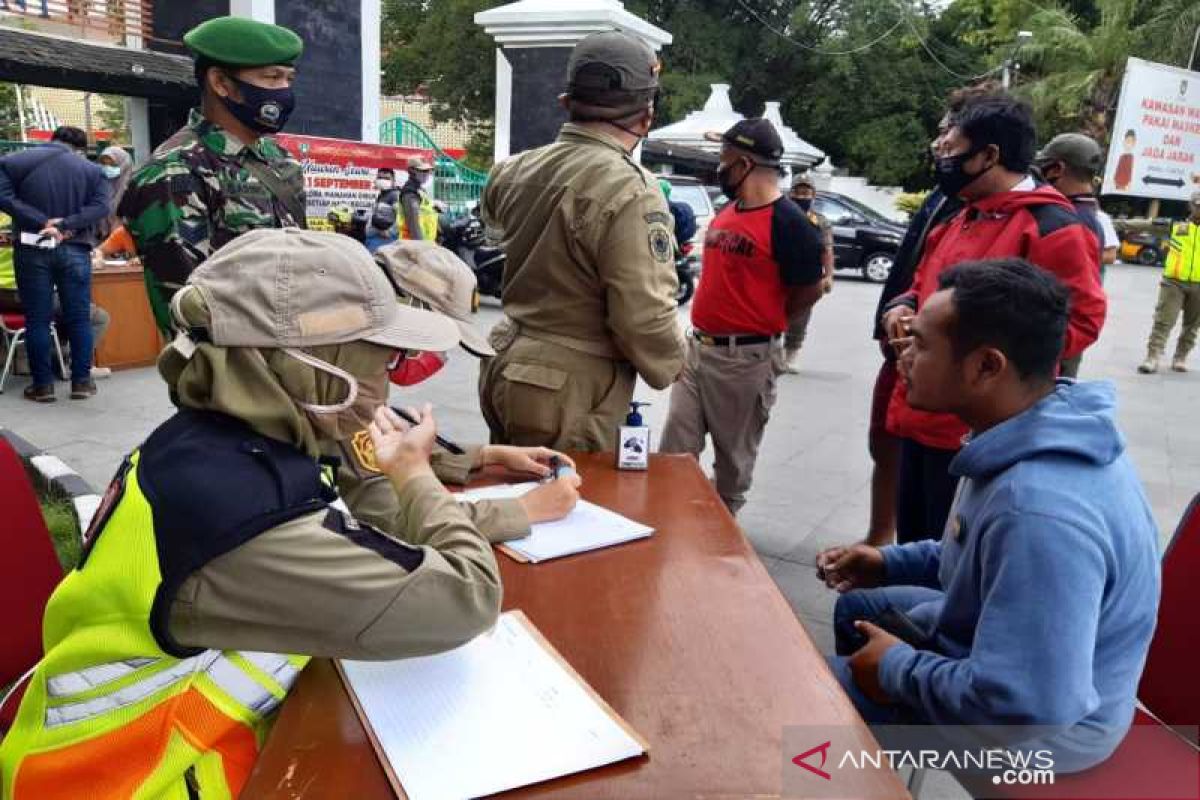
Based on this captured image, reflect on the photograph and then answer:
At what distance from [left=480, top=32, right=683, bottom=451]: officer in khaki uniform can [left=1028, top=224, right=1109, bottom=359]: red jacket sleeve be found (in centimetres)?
112

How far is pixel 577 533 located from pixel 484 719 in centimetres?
68

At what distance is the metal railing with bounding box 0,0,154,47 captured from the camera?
927cm

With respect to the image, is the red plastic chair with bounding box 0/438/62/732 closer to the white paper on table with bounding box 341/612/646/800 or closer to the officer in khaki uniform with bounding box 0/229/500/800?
the officer in khaki uniform with bounding box 0/229/500/800

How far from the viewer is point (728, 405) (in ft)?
12.0

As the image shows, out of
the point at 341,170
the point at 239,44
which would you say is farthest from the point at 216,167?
the point at 341,170

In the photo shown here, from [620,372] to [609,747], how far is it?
62.5 inches

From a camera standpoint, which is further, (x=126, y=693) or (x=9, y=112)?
(x=9, y=112)

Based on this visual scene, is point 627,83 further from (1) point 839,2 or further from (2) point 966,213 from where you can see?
(1) point 839,2

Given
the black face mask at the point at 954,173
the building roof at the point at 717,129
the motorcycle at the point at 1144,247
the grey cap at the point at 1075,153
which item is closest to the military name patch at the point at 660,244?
the black face mask at the point at 954,173

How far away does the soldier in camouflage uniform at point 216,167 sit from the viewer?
250 cm

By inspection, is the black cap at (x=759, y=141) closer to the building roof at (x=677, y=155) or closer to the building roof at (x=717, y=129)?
the building roof at (x=677, y=155)

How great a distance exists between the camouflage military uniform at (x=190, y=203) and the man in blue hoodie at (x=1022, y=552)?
1.95 meters

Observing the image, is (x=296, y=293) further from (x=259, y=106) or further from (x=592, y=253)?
(x=259, y=106)

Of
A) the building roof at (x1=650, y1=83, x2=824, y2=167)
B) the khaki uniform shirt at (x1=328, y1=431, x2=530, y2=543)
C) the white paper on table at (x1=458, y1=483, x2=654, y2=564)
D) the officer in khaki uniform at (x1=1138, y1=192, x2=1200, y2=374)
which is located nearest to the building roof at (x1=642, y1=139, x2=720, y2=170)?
the building roof at (x1=650, y1=83, x2=824, y2=167)
